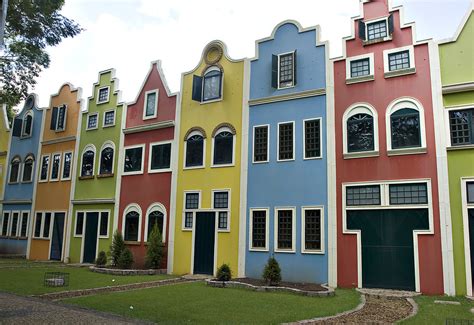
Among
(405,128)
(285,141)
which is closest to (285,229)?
(285,141)

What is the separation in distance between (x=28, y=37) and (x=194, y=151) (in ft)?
29.9

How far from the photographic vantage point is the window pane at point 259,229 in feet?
63.6

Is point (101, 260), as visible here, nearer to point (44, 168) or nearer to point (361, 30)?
point (44, 168)

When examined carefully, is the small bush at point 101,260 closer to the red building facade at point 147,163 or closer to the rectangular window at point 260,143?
the red building facade at point 147,163

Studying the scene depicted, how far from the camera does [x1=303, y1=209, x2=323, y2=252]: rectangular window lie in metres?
17.9

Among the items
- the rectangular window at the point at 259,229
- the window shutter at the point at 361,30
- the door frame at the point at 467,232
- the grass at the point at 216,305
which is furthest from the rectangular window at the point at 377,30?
the grass at the point at 216,305

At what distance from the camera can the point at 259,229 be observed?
19578mm

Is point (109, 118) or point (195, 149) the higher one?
point (109, 118)

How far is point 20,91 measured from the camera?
21.0m

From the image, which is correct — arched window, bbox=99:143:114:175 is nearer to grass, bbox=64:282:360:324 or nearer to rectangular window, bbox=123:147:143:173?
rectangular window, bbox=123:147:143:173

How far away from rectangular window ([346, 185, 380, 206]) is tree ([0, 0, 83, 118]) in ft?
44.7

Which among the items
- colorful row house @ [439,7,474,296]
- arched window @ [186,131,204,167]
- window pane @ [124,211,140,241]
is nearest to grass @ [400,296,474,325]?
colorful row house @ [439,7,474,296]

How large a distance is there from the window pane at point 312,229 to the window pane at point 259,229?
2.02m

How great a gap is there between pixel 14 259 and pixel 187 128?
1519 cm
